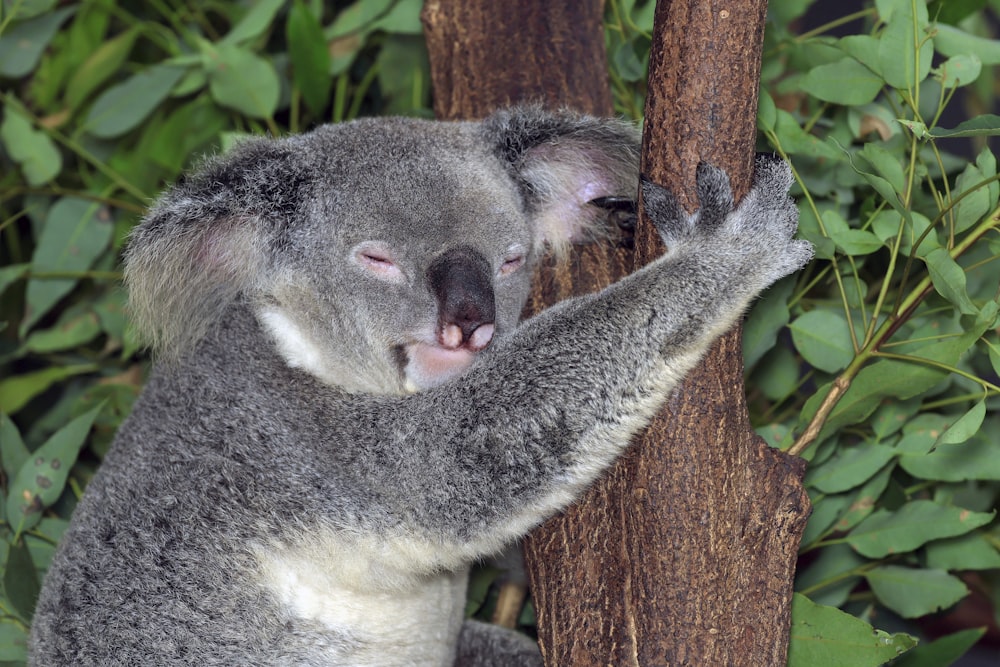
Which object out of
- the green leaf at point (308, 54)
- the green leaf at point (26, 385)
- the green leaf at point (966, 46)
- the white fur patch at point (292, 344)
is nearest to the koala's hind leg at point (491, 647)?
the white fur patch at point (292, 344)

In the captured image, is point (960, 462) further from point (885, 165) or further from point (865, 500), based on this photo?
point (885, 165)

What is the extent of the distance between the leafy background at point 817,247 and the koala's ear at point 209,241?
399 mm

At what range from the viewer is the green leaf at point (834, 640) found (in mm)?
2129

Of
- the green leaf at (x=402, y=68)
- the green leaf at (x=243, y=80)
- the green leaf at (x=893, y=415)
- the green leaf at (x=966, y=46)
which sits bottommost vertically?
the green leaf at (x=893, y=415)

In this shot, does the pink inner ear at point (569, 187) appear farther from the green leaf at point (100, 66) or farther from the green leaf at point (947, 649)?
the green leaf at point (100, 66)

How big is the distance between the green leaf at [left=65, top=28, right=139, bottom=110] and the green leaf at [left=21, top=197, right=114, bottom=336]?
36 cm

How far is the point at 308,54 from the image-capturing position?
314cm

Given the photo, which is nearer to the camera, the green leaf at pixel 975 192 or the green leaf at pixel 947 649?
the green leaf at pixel 975 192

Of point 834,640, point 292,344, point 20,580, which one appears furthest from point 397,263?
point 20,580

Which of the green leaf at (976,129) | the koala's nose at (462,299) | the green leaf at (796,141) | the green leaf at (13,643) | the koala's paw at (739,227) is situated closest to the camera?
the green leaf at (976,129)

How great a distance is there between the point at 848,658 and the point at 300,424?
1.23m

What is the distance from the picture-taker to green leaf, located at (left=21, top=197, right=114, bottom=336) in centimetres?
335

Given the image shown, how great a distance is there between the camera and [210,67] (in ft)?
10.3

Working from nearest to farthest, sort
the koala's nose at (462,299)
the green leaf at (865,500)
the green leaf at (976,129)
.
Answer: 1. the green leaf at (976,129)
2. the koala's nose at (462,299)
3. the green leaf at (865,500)
